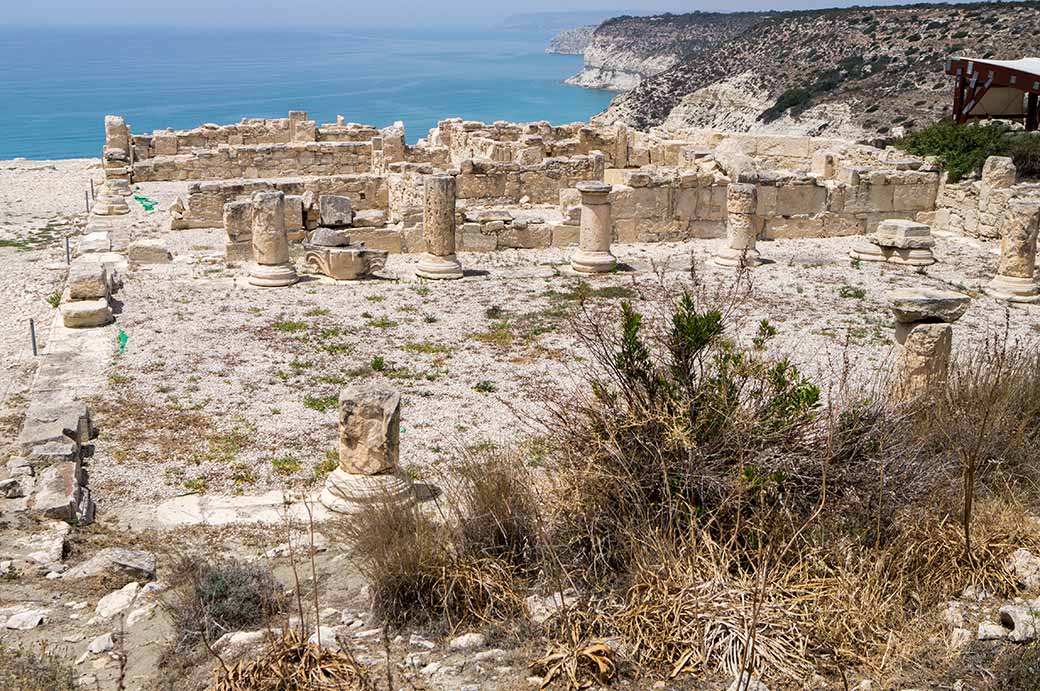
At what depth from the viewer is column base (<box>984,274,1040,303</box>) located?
14961 millimetres

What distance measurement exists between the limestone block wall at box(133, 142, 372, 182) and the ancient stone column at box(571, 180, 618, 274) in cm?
1226

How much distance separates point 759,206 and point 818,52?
5217 centimetres

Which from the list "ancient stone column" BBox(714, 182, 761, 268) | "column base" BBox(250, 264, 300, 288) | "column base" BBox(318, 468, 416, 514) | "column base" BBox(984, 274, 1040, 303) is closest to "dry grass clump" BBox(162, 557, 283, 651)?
"column base" BBox(318, 468, 416, 514)

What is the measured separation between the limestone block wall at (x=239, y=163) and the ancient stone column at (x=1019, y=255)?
694 inches

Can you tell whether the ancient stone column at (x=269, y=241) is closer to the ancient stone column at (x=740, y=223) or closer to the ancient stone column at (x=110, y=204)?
the ancient stone column at (x=740, y=223)

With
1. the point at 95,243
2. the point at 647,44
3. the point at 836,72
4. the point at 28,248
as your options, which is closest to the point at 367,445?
the point at 95,243

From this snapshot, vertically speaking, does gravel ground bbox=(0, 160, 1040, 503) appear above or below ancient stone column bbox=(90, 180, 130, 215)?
below

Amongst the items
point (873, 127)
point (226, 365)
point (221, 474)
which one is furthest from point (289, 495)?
point (873, 127)

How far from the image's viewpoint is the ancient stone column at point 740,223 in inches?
674

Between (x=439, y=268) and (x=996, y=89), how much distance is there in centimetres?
1903

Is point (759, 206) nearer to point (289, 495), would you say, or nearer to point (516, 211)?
point (516, 211)

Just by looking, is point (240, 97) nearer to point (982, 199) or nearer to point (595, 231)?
point (595, 231)

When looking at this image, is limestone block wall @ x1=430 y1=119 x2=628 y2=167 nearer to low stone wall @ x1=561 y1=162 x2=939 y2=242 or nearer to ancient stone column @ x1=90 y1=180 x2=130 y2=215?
low stone wall @ x1=561 y1=162 x2=939 y2=242

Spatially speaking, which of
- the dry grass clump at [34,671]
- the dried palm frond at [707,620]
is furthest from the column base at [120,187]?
the dried palm frond at [707,620]
